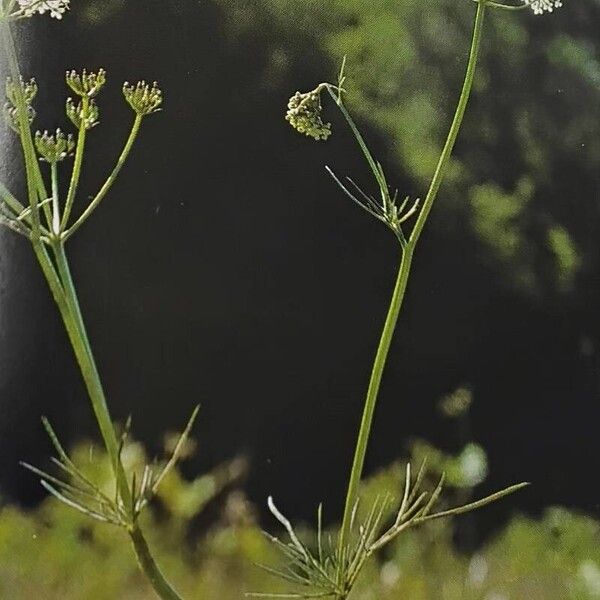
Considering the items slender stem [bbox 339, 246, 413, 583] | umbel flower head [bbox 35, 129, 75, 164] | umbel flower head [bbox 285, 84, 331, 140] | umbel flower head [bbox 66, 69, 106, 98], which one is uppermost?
umbel flower head [bbox 66, 69, 106, 98]

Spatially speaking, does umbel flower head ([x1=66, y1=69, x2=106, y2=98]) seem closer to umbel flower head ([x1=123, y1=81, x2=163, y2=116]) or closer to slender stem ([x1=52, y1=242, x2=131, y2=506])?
umbel flower head ([x1=123, y1=81, x2=163, y2=116])

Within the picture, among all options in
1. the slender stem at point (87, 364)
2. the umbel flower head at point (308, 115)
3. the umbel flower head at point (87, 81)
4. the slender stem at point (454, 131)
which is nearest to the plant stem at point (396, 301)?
the slender stem at point (454, 131)

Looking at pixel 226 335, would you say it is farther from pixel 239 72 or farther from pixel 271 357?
pixel 239 72

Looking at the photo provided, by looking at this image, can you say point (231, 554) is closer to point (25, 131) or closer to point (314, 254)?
point (314, 254)

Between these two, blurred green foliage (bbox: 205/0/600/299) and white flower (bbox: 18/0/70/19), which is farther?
blurred green foliage (bbox: 205/0/600/299)

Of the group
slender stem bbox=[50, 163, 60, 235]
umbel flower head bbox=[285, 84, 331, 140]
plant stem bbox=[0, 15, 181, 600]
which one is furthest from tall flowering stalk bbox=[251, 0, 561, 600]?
slender stem bbox=[50, 163, 60, 235]

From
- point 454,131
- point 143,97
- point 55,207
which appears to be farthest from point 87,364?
point 454,131
